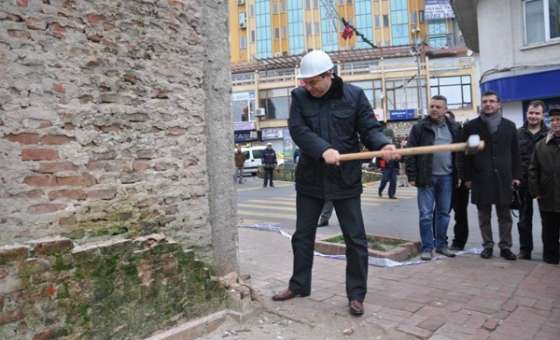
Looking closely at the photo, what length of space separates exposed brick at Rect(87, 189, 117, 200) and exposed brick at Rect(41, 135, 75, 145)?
38 cm

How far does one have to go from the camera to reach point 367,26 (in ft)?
198

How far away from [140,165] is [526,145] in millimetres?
4709

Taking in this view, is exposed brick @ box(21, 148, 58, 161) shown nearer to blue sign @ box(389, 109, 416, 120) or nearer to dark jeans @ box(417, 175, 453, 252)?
dark jeans @ box(417, 175, 453, 252)

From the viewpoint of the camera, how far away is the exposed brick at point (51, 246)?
2994 mm

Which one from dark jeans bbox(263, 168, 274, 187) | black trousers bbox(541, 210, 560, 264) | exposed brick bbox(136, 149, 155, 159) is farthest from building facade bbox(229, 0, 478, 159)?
exposed brick bbox(136, 149, 155, 159)

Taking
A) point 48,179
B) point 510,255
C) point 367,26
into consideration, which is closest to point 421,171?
point 510,255

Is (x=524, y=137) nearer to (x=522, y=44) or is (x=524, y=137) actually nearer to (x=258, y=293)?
(x=258, y=293)

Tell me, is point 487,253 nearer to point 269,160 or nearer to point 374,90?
point 269,160

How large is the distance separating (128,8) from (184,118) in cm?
90

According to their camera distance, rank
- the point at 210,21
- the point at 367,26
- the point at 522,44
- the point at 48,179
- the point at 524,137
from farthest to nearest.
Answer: the point at 367,26 < the point at 522,44 < the point at 524,137 < the point at 210,21 < the point at 48,179

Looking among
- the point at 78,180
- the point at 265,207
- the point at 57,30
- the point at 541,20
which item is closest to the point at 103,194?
the point at 78,180

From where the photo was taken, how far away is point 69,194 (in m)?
3.19

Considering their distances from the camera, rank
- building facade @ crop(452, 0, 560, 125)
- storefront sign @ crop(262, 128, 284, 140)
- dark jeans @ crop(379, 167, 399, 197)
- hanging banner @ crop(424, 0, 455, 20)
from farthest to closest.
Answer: hanging banner @ crop(424, 0, 455, 20) → storefront sign @ crop(262, 128, 284, 140) → building facade @ crop(452, 0, 560, 125) → dark jeans @ crop(379, 167, 399, 197)

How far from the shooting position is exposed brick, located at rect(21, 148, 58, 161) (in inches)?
117
